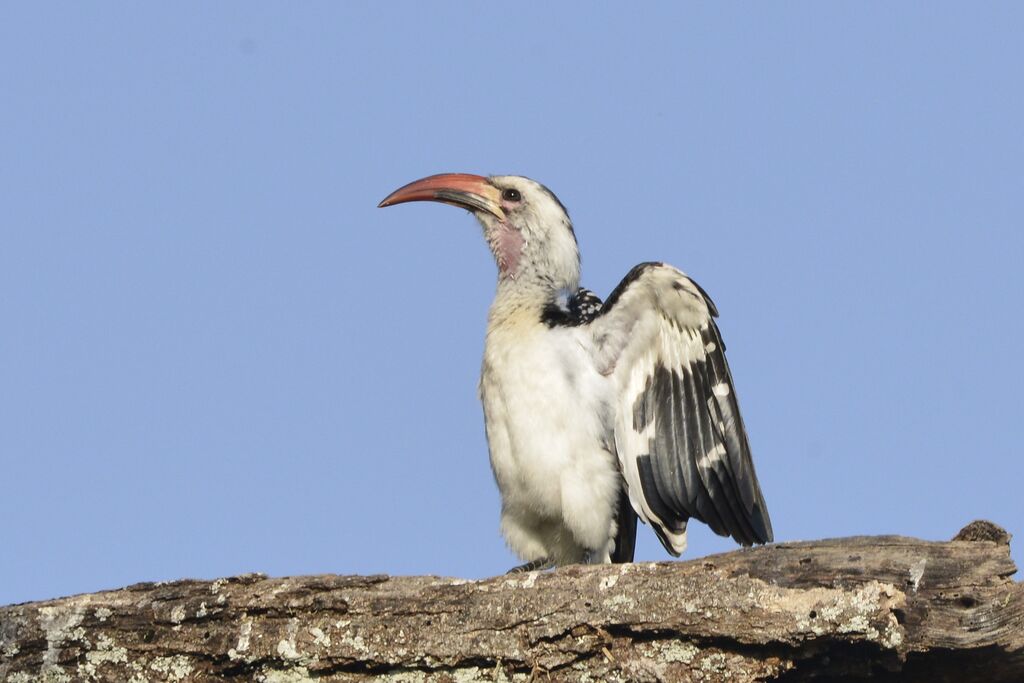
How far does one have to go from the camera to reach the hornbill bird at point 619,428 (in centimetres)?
702

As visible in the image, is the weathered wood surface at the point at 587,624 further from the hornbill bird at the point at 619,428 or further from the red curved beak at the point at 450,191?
the red curved beak at the point at 450,191

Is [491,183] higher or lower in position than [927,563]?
higher

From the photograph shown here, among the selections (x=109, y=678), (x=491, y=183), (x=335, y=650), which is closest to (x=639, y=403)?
(x=491, y=183)

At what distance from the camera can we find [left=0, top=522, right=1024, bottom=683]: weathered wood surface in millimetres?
4984

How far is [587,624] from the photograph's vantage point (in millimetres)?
5242

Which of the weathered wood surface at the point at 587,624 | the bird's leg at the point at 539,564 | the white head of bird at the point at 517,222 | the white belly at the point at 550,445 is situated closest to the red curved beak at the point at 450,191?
the white head of bird at the point at 517,222

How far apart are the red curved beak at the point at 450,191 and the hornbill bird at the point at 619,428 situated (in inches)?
45.5

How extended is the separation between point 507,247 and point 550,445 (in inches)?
62.8

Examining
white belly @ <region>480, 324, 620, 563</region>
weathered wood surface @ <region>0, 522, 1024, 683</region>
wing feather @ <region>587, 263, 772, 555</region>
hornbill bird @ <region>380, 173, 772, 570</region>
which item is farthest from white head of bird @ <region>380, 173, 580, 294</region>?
weathered wood surface @ <region>0, 522, 1024, 683</region>

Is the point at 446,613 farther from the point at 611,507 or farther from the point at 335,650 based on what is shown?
the point at 611,507

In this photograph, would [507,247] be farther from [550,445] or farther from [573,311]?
[550,445]

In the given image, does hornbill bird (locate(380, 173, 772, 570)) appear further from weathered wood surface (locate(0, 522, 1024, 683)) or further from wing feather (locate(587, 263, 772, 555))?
weathered wood surface (locate(0, 522, 1024, 683))

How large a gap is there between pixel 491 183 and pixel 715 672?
4.19 m

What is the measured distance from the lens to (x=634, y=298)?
7.20 metres
